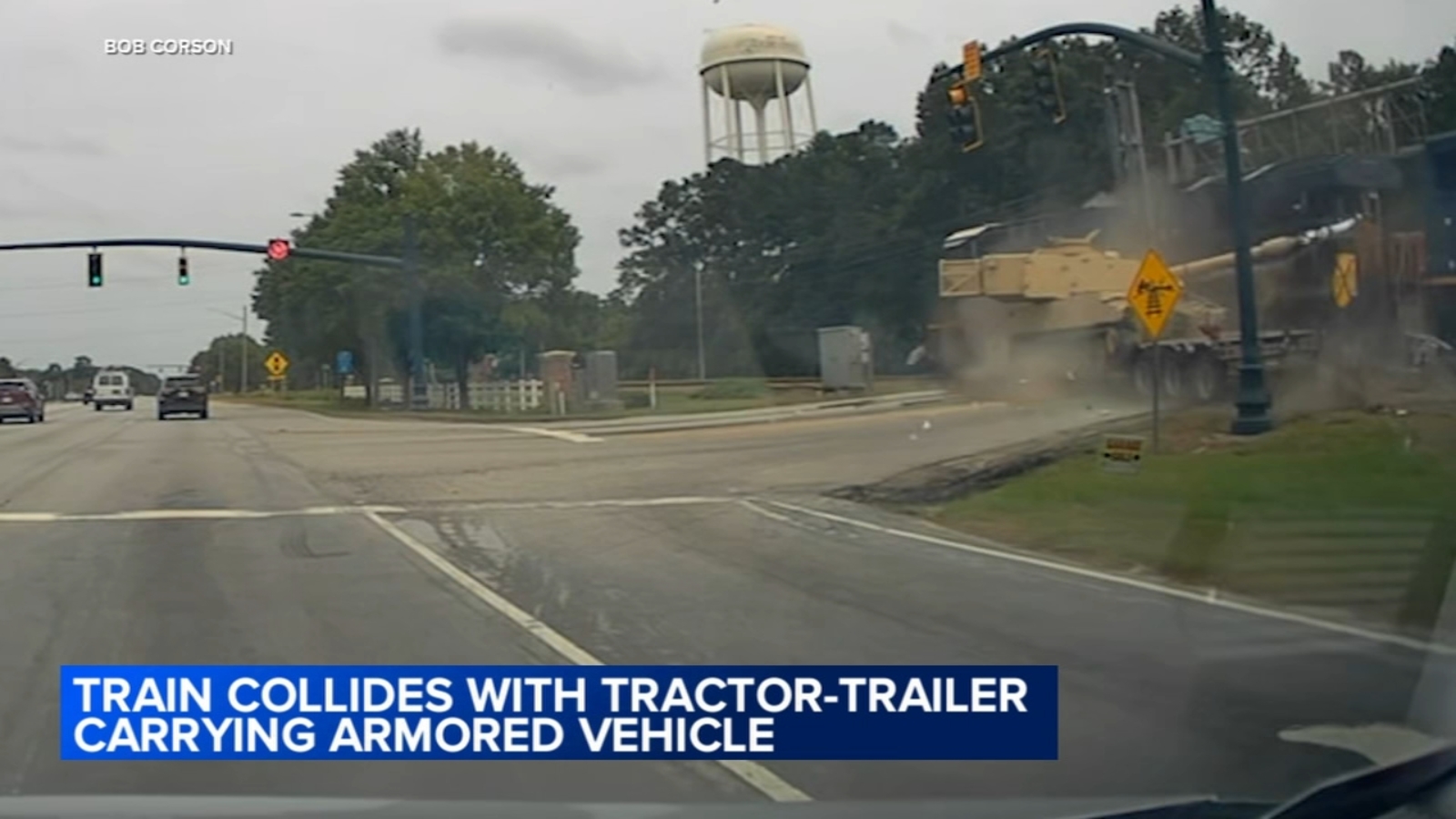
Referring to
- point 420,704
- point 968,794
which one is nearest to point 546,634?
point 420,704

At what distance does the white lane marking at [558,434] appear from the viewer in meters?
10.3

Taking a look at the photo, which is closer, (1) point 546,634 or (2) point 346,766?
(2) point 346,766

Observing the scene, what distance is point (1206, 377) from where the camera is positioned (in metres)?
12.6

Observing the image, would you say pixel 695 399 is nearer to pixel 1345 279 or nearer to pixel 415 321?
pixel 415 321

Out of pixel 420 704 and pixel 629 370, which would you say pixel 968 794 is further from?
pixel 629 370

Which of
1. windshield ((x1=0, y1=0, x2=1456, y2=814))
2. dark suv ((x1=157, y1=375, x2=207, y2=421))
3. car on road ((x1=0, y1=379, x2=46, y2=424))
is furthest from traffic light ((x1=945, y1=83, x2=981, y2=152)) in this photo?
dark suv ((x1=157, y1=375, x2=207, y2=421))

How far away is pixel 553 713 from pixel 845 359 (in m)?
3.63

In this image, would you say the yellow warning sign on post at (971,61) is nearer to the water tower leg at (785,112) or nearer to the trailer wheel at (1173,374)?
the water tower leg at (785,112)

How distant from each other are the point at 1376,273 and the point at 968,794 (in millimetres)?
7935

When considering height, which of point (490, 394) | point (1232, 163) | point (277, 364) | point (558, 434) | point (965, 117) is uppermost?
point (965, 117)

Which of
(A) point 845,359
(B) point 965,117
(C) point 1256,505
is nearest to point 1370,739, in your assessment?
(A) point 845,359

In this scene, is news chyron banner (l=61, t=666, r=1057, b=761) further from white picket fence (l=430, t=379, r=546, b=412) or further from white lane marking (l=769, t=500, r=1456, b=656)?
white picket fence (l=430, t=379, r=546, b=412)

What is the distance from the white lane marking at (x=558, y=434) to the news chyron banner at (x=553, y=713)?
3806 millimetres

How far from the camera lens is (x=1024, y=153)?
8945 mm
